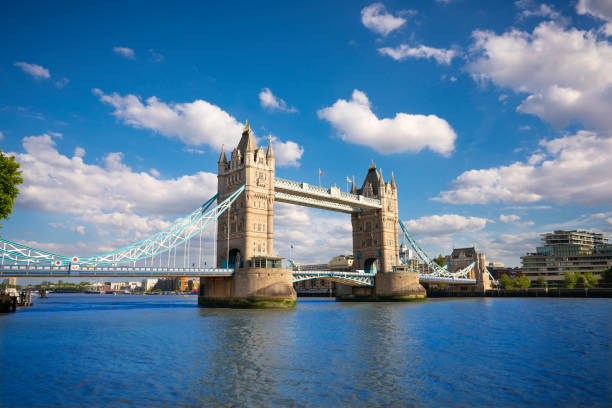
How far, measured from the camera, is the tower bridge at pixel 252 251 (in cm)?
4700

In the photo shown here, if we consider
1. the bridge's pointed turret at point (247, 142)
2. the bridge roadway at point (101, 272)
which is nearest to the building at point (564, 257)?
the bridge roadway at point (101, 272)

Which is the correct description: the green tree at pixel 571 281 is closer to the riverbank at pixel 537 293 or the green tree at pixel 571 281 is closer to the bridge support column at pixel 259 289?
the riverbank at pixel 537 293

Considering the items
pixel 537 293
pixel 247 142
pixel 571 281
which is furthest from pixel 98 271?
pixel 571 281

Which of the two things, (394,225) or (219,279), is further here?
(394,225)

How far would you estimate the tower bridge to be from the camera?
47000 mm

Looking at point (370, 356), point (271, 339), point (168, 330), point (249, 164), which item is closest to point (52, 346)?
point (168, 330)

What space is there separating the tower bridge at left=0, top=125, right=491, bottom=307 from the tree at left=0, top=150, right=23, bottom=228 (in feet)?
37.0

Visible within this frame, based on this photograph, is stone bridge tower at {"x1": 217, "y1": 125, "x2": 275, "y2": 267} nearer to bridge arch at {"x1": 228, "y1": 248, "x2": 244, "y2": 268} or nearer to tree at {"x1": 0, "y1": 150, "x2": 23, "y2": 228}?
bridge arch at {"x1": 228, "y1": 248, "x2": 244, "y2": 268}

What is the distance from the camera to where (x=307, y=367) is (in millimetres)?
18562

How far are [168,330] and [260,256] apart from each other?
25235 millimetres

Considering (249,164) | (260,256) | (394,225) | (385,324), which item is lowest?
(385,324)

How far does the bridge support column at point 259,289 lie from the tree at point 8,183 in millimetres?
27811

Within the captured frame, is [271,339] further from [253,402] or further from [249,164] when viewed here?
[249,164]

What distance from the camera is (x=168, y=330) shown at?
31.6m
